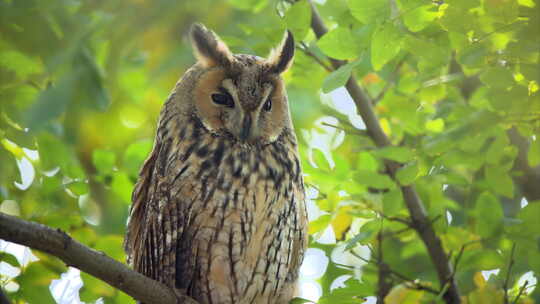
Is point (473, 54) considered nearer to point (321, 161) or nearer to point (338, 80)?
point (338, 80)

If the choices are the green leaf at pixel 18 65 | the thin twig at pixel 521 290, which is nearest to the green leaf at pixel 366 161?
the thin twig at pixel 521 290

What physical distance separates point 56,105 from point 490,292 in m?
2.01

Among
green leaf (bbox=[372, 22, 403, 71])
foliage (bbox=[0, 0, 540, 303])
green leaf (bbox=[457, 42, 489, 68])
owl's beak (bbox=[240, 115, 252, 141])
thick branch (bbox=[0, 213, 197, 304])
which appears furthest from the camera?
owl's beak (bbox=[240, 115, 252, 141])

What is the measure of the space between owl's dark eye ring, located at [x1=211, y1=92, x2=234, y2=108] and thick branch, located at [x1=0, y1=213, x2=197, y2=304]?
3.07 ft

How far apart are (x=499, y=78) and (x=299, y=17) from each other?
89 cm

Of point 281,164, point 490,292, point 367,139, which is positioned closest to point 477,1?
point 281,164

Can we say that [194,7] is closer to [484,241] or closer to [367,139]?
[484,241]

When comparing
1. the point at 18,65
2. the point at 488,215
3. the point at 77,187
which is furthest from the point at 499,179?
the point at 18,65

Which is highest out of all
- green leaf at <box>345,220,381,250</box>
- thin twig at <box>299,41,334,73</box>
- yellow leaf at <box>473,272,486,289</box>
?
thin twig at <box>299,41,334,73</box>

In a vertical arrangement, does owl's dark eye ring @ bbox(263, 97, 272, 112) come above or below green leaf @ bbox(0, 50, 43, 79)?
above

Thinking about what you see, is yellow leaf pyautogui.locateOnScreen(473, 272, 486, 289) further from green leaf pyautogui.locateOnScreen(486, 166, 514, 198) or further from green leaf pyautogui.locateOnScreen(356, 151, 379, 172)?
green leaf pyautogui.locateOnScreen(356, 151, 379, 172)

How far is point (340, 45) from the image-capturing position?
7.37 feet

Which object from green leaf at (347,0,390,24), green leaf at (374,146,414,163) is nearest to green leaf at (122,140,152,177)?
green leaf at (374,146,414,163)

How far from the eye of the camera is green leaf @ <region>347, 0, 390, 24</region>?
212 cm
